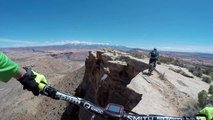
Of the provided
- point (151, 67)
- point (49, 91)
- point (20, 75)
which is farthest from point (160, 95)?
point (20, 75)

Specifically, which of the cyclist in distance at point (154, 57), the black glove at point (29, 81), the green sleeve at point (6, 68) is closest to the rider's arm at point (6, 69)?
the green sleeve at point (6, 68)

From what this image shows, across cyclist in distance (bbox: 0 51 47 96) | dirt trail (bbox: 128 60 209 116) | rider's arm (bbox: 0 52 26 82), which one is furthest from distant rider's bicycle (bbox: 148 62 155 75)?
rider's arm (bbox: 0 52 26 82)

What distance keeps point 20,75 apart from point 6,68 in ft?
1.18

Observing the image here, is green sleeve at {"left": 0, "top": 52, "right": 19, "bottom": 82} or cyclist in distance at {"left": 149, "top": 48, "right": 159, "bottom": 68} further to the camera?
cyclist in distance at {"left": 149, "top": 48, "right": 159, "bottom": 68}

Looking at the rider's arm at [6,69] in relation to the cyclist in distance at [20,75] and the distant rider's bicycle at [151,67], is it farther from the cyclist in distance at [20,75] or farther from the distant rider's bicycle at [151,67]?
the distant rider's bicycle at [151,67]

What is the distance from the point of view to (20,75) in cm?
287

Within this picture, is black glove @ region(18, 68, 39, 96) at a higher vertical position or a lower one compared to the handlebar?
higher

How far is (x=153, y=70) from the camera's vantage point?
779 inches

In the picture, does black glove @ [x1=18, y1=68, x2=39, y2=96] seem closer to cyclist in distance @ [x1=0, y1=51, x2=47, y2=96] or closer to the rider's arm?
cyclist in distance @ [x1=0, y1=51, x2=47, y2=96]

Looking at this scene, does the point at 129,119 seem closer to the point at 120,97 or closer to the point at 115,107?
the point at 115,107

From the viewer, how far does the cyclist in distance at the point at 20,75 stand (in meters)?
2.50

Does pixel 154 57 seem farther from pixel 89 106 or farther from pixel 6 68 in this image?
pixel 6 68

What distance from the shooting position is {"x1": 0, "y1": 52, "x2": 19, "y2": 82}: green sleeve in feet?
8.11

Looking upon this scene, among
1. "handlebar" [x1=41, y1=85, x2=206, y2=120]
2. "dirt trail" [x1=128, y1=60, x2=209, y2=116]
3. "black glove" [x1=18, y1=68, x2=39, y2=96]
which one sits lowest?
"dirt trail" [x1=128, y1=60, x2=209, y2=116]
